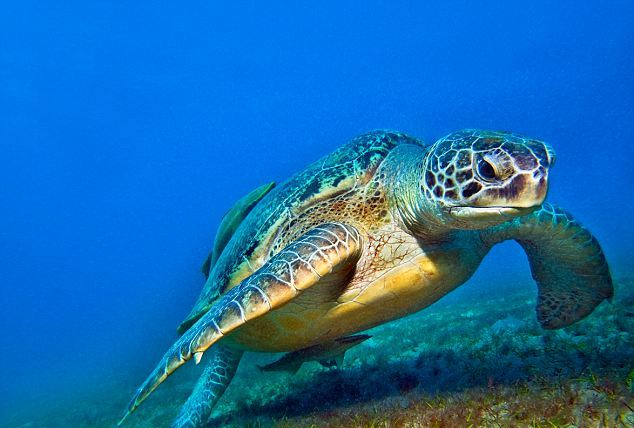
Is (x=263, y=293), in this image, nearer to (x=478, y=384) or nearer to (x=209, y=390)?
(x=478, y=384)

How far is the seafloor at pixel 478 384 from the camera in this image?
2500mm

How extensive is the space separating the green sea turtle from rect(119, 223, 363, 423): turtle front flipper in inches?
0.4

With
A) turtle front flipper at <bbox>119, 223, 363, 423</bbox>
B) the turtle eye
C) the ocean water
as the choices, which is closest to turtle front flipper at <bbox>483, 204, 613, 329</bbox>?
the turtle eye

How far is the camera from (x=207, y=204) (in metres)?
129

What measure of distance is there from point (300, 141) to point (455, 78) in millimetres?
55645

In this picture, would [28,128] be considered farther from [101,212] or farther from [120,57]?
[101,212]

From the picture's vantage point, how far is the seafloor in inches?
98.4

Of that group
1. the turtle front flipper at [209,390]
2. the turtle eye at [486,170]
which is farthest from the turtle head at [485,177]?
the turtle front flipper at [209,390]

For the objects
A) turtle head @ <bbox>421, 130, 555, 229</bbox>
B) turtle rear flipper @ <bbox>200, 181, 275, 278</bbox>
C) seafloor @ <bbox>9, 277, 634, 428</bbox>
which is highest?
turtle rear flipper @ <bbox>200, 181, 275, 278</bbox>

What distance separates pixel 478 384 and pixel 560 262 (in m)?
1.91

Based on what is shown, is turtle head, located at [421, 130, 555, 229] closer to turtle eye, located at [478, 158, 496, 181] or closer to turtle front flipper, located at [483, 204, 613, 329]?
turtle eye, located at [478, 158, 496, 181]

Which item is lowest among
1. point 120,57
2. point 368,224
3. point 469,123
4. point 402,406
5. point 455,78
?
point 402,406

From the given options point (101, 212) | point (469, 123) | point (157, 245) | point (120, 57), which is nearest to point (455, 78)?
point (469, 123)

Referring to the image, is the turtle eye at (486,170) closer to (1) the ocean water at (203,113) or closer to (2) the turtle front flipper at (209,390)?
(2) the turtle front flipper at (209,390)
